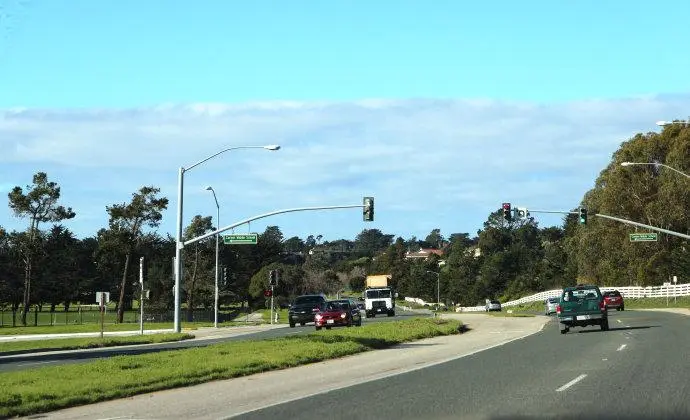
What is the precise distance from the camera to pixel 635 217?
8138cm

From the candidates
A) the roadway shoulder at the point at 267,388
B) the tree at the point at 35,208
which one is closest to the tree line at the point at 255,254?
the tree at the point at 35,208

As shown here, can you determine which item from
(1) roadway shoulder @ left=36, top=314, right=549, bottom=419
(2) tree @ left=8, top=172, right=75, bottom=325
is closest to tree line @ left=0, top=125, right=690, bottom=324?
(2) tree @ left=8, top=172, right=75, bottom=325

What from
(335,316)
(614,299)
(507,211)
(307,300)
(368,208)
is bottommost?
(335,316)

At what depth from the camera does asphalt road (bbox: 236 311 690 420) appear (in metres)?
12.4

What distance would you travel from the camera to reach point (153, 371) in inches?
752

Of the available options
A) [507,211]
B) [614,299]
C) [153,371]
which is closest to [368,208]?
[507,211]

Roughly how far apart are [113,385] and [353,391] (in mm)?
4892

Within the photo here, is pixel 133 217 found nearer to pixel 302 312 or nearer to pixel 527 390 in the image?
pixel 302 312

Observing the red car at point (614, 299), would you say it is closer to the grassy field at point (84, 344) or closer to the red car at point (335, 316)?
the red car at point (335, 316)

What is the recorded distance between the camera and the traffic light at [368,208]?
43344 millimetres

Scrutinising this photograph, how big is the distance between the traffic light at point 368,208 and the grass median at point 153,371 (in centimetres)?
1403

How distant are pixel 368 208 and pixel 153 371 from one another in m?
25.6

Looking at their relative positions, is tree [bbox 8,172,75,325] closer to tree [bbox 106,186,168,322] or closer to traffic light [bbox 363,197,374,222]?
tree [bbox 106,186,168,322]

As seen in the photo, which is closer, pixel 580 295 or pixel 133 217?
pixel 580 295
